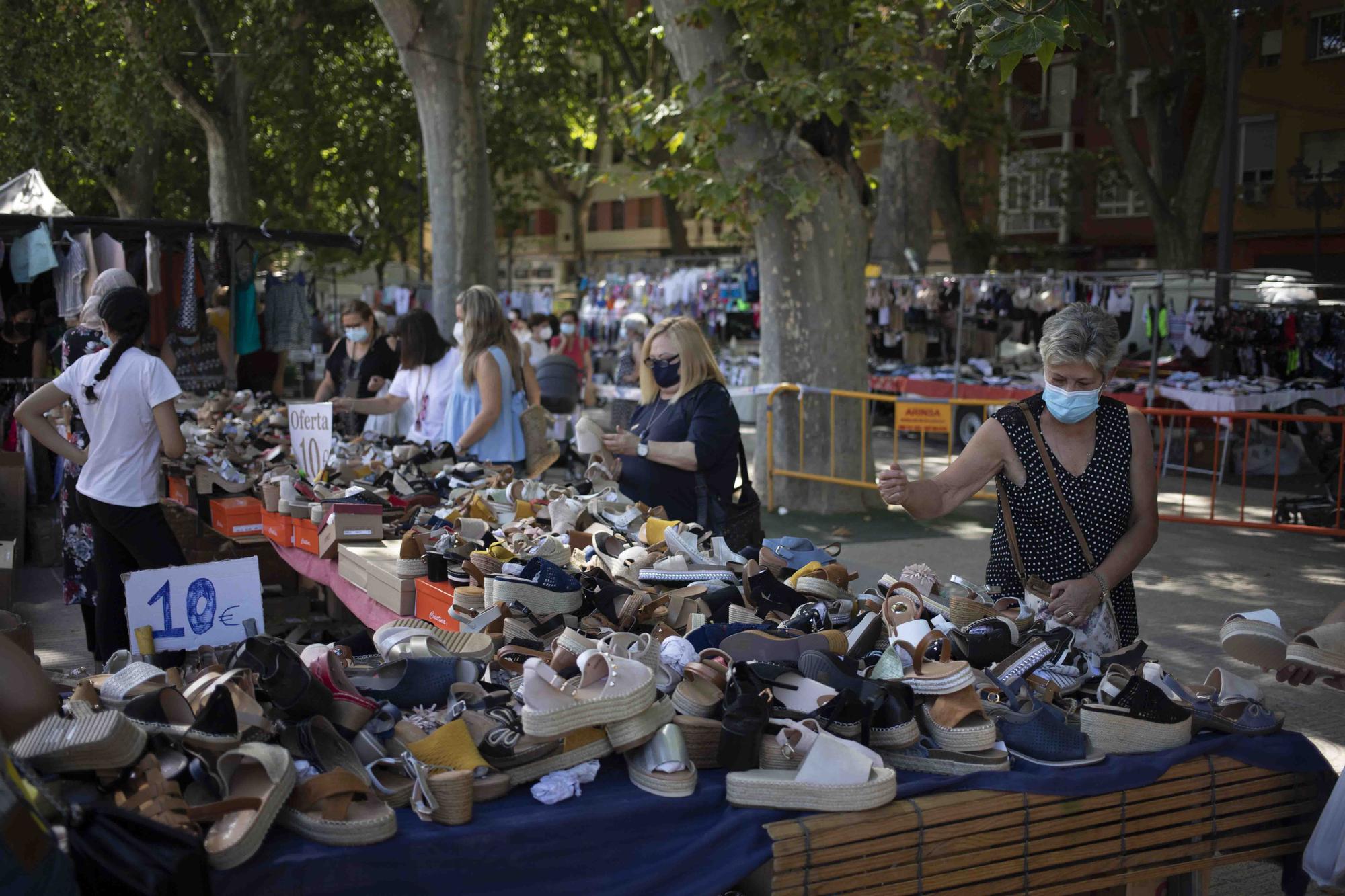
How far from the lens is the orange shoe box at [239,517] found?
240 inches

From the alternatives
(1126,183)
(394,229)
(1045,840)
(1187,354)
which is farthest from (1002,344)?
(394,229)

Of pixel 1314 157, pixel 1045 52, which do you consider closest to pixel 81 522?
pixel 1045 52

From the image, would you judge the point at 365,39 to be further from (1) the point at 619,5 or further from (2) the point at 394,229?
(2) the point at 394,229

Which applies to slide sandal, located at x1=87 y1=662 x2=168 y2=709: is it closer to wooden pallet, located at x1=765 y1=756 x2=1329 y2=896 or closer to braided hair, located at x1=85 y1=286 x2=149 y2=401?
wooden pallet, located at x1=765 y1=756 x2=1329 y2=896

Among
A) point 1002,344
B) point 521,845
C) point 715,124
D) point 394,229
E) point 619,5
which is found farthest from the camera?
point 394,229

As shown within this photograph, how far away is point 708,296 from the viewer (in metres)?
17.9

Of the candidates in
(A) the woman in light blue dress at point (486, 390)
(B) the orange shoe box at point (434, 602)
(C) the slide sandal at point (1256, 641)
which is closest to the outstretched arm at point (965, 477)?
(C) the slide sandal at point (1256, 641)

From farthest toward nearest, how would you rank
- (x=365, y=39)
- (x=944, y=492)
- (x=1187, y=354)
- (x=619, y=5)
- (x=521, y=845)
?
(x=619, y=5) < (x=365, y=39) < (x=1187, y=354) < (x=944, y=492) < (x=521, y=845)

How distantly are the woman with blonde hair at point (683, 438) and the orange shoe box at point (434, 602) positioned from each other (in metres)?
1.33

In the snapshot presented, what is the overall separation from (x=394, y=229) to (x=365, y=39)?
1417 centimetres

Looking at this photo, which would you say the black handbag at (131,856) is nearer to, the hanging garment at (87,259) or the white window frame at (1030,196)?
the hanging garment at (87,259)

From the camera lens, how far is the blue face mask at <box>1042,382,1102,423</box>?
3.49 m

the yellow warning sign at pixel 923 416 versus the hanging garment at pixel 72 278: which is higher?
the hanging garment at pixel 72 278

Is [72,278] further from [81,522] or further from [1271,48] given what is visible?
[1271,48]
